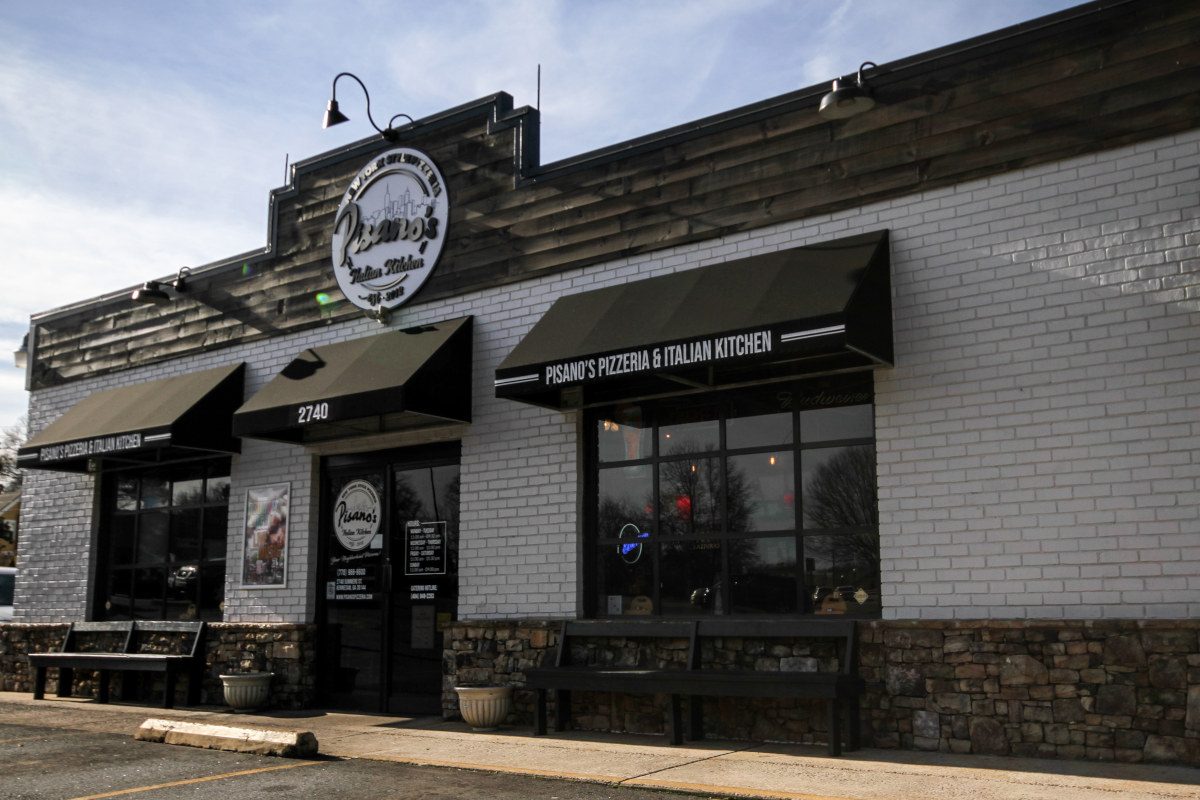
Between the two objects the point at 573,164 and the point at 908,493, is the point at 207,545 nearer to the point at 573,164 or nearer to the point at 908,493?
the point at 573,164

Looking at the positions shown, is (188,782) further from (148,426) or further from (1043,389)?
(1043,389)

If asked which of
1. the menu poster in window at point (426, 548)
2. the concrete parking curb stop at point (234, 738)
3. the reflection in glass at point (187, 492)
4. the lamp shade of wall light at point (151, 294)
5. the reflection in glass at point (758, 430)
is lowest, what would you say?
the concrete parking curb stop at point (234, 738)

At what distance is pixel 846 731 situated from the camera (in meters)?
7.57

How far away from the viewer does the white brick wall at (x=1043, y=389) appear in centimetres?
705

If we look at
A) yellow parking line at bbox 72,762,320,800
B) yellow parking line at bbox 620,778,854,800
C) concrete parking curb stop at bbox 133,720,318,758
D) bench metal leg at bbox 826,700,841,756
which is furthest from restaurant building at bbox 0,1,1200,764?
yellow parking line at bbox 72,762,320,800

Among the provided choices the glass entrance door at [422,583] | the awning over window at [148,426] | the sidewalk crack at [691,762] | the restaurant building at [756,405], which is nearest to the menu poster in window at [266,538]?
the restaurant building at [756,405]

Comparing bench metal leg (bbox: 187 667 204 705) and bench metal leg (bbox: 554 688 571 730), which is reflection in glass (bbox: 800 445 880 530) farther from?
bench metal leg (bbox: 187 667 204 705)

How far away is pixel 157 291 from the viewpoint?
13.1 meters

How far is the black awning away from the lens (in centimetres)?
984

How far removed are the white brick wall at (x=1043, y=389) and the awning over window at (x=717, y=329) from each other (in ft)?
1.08

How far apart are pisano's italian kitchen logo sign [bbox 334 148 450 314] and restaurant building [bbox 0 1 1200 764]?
5cm

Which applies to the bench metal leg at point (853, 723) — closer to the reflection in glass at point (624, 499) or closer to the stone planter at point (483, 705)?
the reflection in glass at point (624, 499)

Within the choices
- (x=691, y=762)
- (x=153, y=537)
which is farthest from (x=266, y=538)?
(x=691, y=762)

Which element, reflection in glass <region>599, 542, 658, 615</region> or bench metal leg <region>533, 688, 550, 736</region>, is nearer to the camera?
bench metal leg <region>533, 688, 550, 736</region>
